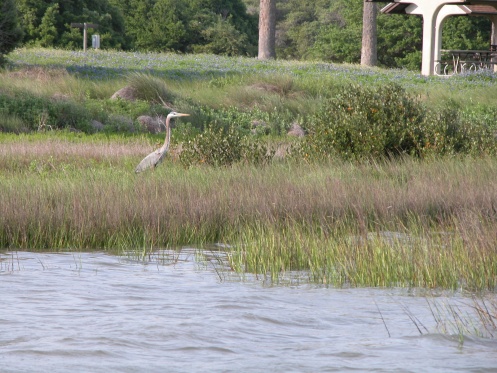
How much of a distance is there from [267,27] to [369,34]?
15.2ft

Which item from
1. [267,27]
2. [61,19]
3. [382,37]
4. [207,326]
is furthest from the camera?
[382,37]

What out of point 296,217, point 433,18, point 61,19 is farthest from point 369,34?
point 296,217

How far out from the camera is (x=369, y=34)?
141ft

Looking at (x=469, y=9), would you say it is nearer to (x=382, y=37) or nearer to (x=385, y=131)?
(x=382, y=37)

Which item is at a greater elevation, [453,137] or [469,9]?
[469,9]

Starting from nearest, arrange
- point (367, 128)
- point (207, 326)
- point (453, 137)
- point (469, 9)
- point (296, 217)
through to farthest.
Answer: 1. point (207, 326)
2. point (296, 217)
3. point (367, 128)
4. point (453, 137)
5. point (469, 9)

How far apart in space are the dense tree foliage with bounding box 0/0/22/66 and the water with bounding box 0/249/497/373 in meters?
20.0

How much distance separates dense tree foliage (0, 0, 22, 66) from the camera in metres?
27.3

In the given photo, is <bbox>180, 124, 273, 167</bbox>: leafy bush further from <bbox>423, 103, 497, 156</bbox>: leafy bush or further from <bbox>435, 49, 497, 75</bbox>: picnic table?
<bbox>435, 49, 497, 75</bbox>: picnic table

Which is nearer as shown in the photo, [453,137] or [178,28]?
[453,137]

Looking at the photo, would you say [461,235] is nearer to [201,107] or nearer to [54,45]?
[201,107]

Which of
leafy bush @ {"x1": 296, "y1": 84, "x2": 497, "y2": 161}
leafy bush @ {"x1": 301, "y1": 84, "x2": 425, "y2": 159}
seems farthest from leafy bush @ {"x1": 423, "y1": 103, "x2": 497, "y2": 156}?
leafy bush @ {"x1": 301, "y1": 84, "x2": 425, "y2": 159}

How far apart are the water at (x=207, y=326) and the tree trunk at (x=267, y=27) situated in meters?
35.3

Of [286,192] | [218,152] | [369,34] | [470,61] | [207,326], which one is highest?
[369,34]
